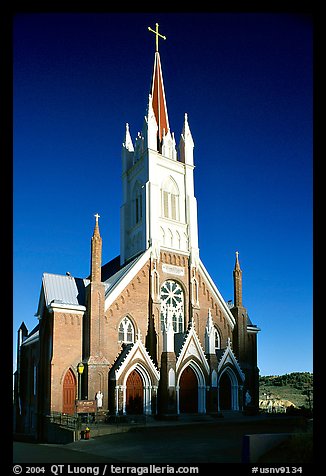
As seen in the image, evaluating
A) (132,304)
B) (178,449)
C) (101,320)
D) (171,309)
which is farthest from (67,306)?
(178,449)

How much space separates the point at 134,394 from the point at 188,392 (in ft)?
14.6

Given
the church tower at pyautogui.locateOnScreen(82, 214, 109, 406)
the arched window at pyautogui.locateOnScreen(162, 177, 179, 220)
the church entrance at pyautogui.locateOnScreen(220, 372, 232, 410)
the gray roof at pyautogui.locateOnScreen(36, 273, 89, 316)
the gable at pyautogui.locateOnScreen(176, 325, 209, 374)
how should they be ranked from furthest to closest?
the arched window at pyautogui.locateOnScreen(162, 177, 179, 220) < the church entrance at pyautogui.locateOnScreen(220, 372, 232, 410) < the gable at pyautogui.locateOnScreen(176, 325, 209, 374) < the gray roof at pyautogui.locateOnScreen(36, 273, 89, 316) < the church tower at pyautogui.locateOnScreen(82, 214, 109, 406)

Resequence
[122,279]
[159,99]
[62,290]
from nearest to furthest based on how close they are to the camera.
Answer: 1. [62,290]
2. [122,279]
3. [159,99]

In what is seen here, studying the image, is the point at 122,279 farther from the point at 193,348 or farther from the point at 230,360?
the point at 230,360

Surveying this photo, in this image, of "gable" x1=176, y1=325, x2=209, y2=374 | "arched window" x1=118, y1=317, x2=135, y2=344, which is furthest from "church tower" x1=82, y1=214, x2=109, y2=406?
"gable" x1=176, y1=325, x2=209, y2=374

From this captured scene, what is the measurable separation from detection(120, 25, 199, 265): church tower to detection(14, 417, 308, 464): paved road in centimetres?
1517

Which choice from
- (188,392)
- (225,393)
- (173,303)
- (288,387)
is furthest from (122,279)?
(288,387)

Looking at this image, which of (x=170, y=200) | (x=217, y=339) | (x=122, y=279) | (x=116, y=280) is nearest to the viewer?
(x=122, y=279)

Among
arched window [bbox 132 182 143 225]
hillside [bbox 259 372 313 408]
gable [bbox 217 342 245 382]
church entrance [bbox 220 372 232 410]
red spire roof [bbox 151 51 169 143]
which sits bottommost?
hillside [bbox 259 372 313 408]

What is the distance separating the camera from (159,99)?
49.0 m

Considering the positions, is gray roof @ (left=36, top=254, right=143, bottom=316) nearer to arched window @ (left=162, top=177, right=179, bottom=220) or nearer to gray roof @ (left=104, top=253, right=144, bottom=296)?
gray roof @ (left=104, top=253, right=144, bottom=296)

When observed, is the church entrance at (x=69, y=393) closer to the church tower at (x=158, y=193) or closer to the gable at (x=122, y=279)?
the gable at (x=122, y=279)

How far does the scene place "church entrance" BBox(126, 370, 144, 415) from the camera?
112 ft
